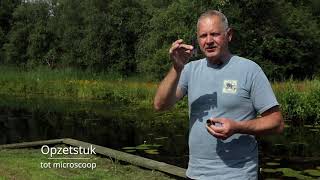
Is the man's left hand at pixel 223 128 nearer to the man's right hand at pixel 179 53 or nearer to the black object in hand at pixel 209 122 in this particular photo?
the black object in hand at pixel 209 122

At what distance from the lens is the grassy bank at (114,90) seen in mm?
15570

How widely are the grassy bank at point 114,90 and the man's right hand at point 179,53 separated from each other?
43.8 ft

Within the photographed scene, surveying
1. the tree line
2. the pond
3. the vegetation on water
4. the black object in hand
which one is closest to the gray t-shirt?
the black object in hand

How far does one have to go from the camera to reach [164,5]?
35094 mm

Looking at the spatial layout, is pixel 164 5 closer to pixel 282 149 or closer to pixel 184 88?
pixel 282 149

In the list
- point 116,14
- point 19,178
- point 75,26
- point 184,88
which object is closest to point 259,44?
point 116,14

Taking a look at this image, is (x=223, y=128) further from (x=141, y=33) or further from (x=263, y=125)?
(x=141, y=33)

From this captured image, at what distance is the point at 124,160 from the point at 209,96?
6012mm

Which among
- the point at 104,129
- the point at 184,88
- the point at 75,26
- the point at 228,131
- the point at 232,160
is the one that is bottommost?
the point at 104,129

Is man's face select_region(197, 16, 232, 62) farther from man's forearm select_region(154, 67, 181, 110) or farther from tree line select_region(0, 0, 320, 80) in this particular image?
tree line select_region(0, 0, 320, 80)

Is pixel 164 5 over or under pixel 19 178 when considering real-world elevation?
over

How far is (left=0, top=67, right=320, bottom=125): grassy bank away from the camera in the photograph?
15.6 metres

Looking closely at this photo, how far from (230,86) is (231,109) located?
129 mm

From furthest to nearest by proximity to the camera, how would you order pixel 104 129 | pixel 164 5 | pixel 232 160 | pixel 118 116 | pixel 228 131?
1. pixel 164 5
2. pixel 118 116
3. pixel 104 129
4. pixel 232 160
5. pixel 228 131
